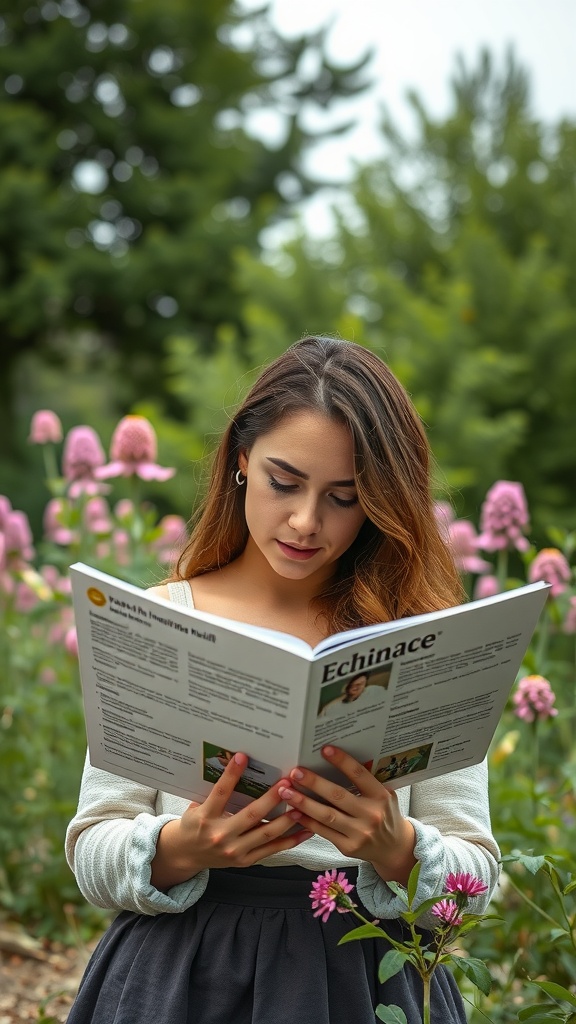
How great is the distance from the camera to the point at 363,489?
56.7 inches

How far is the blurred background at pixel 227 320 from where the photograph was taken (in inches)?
103

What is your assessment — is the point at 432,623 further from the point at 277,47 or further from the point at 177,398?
the point at 277,47

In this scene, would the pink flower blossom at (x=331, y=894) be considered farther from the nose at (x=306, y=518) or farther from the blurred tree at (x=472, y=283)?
the blurred tree at (x=472, y=283)

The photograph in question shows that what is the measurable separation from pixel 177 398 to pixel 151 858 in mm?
10715

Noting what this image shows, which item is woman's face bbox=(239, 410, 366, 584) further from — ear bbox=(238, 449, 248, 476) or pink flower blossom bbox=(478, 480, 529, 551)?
pink flower blossom bbox=(478, 480, 529, 551)

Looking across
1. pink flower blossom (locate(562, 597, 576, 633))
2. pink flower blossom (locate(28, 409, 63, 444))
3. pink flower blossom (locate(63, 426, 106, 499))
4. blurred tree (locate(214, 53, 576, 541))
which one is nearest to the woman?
pink flower blossom (locate(562, 597, 576, 633))

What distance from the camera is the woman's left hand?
120cm

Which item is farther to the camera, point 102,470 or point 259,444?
point 102,470

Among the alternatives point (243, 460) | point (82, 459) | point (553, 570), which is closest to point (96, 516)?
point (82, 459)

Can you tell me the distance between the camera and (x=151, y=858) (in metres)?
1.34

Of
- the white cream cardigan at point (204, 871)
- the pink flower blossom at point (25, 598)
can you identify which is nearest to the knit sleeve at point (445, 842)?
the white cream cardigan at point (204, 871)

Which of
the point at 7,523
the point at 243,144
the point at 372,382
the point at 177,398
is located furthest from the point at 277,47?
the point at 372,382

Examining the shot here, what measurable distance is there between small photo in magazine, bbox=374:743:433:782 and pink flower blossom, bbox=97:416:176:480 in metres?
1.37

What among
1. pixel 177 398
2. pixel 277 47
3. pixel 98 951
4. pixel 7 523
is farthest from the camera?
pixel 277 47
